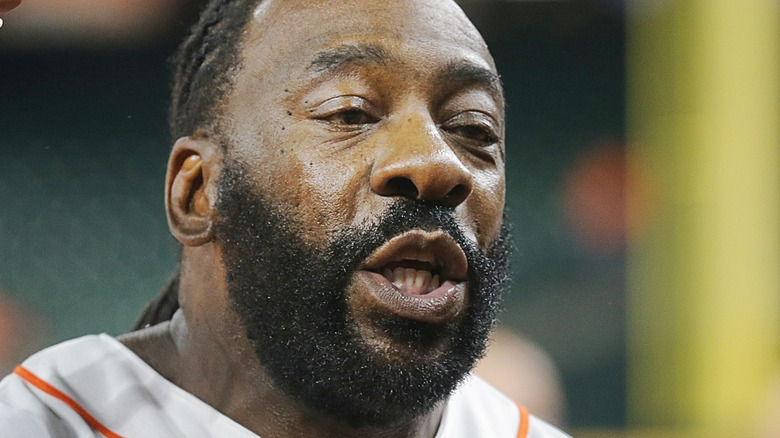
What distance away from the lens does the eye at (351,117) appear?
1.19 meters

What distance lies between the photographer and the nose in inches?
44.2

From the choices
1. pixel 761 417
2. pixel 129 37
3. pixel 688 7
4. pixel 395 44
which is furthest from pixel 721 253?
pixel 395 44

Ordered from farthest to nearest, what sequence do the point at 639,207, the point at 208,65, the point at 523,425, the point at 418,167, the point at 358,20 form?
1. the point at 639,207
2. the point at 523,425
3. the point at 208,65
4. the point at 358,20
5. the point at 418,167

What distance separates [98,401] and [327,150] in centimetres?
41

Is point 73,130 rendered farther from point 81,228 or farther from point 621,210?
point 621,210

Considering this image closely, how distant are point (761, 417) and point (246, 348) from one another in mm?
1697

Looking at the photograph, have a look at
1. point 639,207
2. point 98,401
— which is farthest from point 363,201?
point 639,207

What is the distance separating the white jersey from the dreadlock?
0.20 m

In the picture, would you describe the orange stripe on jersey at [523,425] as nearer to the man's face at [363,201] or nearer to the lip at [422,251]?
the man's face at [363,201]

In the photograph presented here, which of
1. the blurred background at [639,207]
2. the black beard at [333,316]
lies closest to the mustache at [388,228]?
the black beard at [333,316]

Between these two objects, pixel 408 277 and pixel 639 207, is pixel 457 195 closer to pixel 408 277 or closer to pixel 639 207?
pixel 408 277

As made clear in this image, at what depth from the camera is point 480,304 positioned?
1.21m

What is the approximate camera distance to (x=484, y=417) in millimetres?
1428

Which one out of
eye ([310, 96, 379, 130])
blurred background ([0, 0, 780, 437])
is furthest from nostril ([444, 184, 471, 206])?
blurred background ([0, 0, 780, 437])
